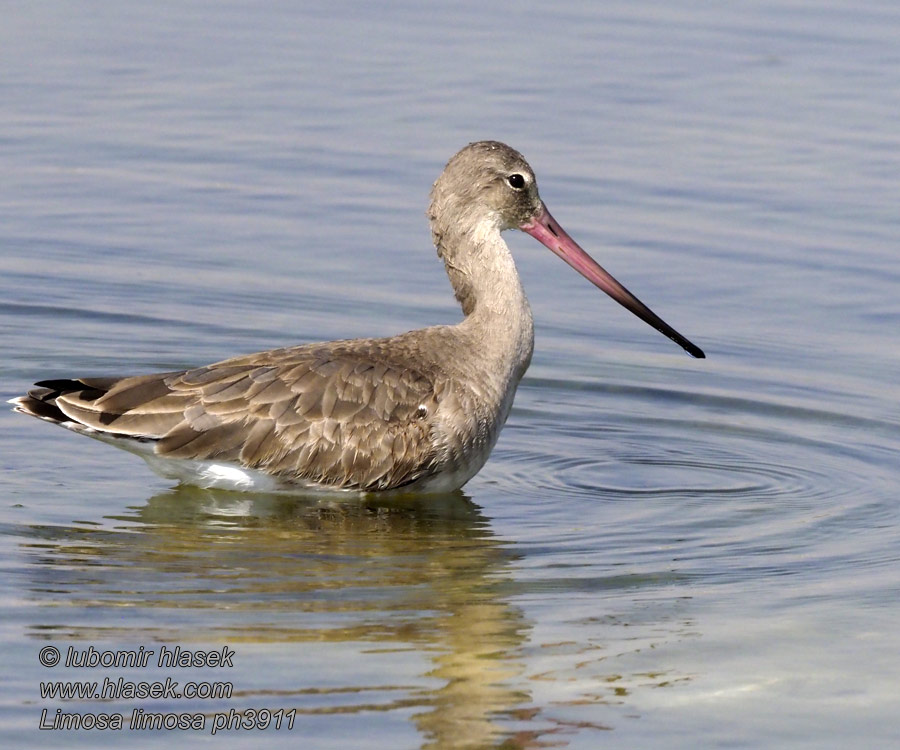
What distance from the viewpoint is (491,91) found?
48.6 feet

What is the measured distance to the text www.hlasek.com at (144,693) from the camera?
21.1 ft

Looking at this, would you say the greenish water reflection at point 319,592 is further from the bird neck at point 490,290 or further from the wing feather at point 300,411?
the bird neck at point 490,290

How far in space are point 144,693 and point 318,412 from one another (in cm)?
269

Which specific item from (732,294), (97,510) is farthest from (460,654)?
(732,294)

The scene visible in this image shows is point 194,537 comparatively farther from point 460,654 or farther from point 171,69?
point 171,69

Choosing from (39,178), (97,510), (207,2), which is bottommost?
(97,510)

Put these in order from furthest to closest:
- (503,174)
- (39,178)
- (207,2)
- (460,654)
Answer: (207,2), (39,178), (503,174), (460,654)

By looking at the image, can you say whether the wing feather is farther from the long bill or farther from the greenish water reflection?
the long bill

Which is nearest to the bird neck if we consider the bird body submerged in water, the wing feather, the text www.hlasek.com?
the bird body submerged in water

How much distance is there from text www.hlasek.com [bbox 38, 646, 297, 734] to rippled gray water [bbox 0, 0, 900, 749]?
0.16 ft

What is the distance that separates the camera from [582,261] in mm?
9992

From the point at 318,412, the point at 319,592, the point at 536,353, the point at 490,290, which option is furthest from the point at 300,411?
the point at 536,353

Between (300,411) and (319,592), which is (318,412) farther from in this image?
(319,592)

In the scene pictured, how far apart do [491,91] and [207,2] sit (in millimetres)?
3403
